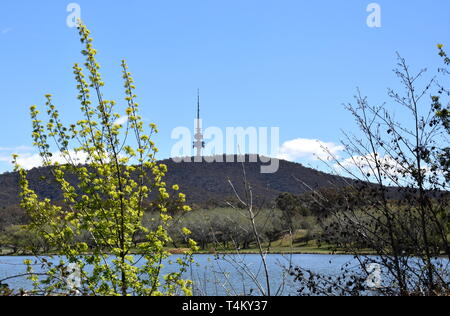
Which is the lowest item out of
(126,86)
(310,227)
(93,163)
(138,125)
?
(310,227)

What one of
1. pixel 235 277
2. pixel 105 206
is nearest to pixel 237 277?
pixel 235 277

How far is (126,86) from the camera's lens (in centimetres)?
961

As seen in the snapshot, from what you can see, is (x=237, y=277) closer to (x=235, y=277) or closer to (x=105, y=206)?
(x=235, y=277)

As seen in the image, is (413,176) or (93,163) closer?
(413,176)
